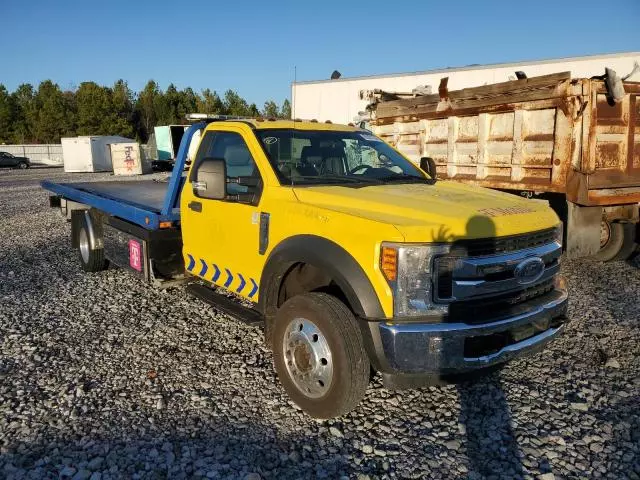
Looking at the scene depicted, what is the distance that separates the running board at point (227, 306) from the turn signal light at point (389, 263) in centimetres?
134

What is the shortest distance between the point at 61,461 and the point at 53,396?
35.3 inches

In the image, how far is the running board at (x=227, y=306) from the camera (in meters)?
4.05

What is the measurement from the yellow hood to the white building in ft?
37.6

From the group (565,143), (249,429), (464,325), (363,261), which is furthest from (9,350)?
(565,143)

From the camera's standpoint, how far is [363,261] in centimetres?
312

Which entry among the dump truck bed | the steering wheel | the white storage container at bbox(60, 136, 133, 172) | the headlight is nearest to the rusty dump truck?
the dump truck bed

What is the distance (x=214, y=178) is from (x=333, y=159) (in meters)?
1.11

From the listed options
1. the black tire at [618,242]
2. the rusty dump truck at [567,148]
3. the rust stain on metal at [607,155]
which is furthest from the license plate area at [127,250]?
the black tire at [618,242]

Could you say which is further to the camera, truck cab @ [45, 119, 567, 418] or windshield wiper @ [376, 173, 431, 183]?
windshield wiper @ [376, 173, 431, 183]

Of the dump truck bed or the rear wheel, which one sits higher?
the dump truck bed

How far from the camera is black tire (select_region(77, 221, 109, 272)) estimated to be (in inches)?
276

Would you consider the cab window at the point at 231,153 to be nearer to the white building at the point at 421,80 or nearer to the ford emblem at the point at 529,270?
the ford emblem at the point at 529,270

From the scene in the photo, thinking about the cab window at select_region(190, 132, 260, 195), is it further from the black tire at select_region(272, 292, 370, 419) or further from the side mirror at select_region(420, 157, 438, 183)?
the side mirror at select_region(420, 157, 438, 183)

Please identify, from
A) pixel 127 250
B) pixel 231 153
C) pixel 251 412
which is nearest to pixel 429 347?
pixel 251 412
